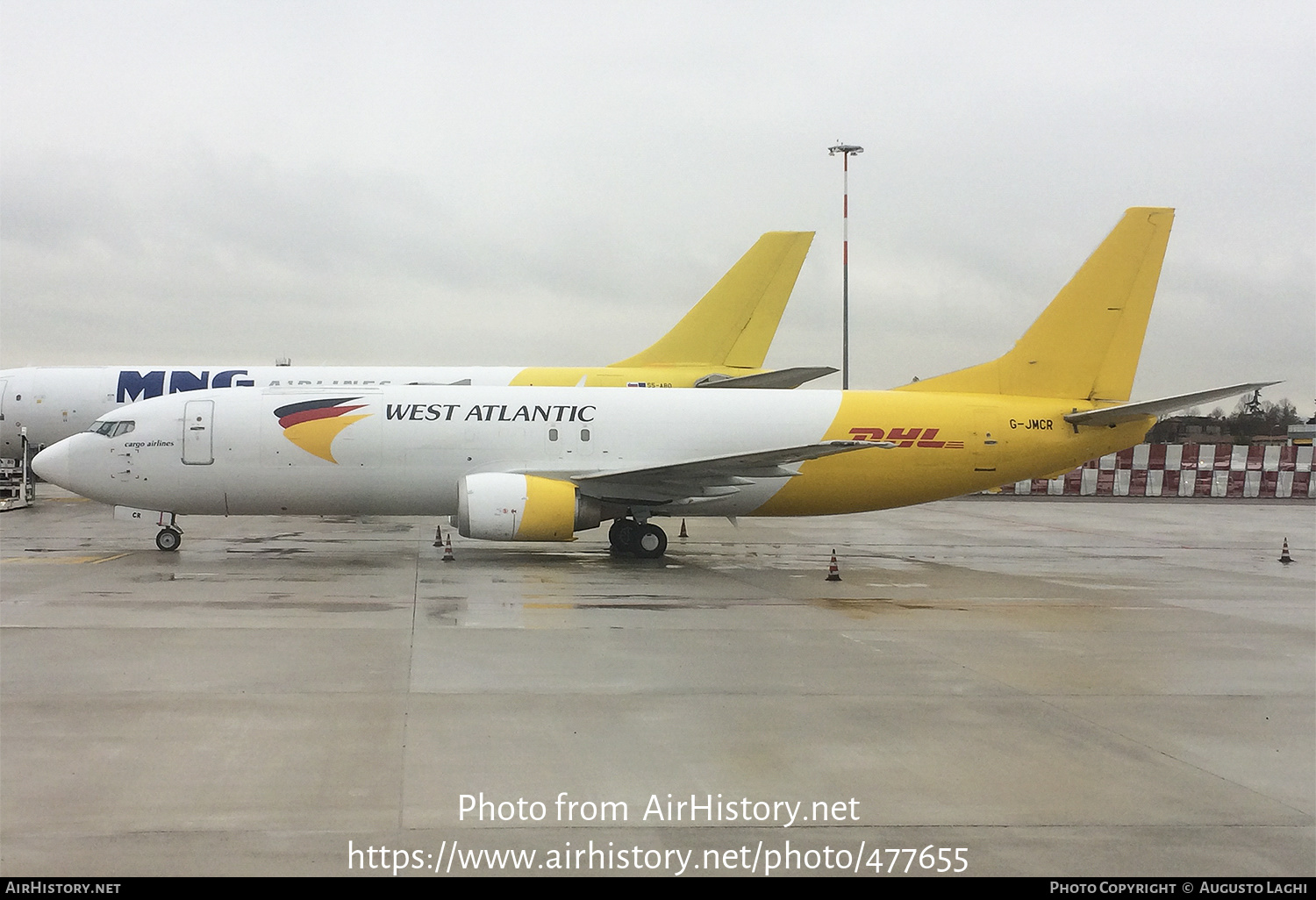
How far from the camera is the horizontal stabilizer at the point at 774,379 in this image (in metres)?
27.7

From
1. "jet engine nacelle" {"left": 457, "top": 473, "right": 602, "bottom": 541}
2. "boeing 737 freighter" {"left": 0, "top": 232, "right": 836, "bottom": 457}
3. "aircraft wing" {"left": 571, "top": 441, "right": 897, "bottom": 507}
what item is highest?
"boeing 737 freighter" {"left": 0, "top": 232, "right": 836, "bottom": 457}

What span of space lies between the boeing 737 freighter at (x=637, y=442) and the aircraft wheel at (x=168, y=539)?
0.08 metres

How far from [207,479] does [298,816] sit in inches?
546

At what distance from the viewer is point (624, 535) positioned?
742 inches

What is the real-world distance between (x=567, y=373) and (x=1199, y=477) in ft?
91.7

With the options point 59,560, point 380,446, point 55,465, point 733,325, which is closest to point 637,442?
point 380,446

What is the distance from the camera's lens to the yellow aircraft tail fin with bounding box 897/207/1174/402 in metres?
20.1

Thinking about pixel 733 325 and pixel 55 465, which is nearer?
pixel 55 465

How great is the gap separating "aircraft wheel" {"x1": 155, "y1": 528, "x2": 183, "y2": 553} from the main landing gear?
8.14 metres

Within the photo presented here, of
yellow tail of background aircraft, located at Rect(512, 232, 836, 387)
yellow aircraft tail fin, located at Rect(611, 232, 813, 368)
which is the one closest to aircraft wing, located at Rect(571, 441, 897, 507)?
yellow tail of background aircraft, located at Rect(512, 232, 836, 387)

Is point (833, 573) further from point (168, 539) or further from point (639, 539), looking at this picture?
point (168, 539)

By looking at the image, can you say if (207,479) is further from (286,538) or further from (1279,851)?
(1279,851)

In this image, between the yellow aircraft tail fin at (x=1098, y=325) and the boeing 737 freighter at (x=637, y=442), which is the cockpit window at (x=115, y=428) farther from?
the yellow aircraft tail fin at (x=1098, y=325)

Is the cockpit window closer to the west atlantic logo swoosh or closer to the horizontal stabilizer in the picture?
the west atlantic logo swoosh
